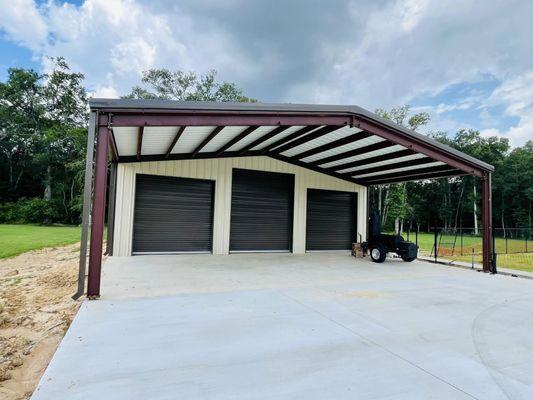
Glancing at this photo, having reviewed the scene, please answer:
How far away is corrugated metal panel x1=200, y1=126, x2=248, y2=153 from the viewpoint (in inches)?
250

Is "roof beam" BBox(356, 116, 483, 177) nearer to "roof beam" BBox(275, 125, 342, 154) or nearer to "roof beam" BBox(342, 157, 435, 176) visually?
"roof beam" BBox(342, 157, 435, 176)

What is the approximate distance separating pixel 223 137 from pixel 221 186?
234 cm

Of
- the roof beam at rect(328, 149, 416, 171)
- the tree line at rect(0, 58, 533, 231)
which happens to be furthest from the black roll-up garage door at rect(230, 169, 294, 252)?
the tree line at rect(0, 58, 533, 231)

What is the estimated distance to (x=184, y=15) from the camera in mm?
12305

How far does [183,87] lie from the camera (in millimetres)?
24141

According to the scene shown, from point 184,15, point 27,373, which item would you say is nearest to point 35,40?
point 184,15

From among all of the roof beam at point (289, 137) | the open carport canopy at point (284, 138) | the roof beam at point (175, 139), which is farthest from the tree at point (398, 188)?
the roof beam at point (175, 139)

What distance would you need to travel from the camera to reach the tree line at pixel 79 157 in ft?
76.7

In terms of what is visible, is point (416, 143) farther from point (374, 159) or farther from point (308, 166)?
point (308, 166)

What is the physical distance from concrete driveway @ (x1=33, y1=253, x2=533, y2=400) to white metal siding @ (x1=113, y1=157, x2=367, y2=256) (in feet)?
9.51

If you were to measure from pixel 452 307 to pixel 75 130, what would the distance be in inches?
1087

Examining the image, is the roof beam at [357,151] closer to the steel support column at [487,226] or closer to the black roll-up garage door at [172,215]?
the steel support column at [487,226]

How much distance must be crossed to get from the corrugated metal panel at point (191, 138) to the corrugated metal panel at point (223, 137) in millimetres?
311

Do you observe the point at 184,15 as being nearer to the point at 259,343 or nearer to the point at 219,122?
the point at 219,122
